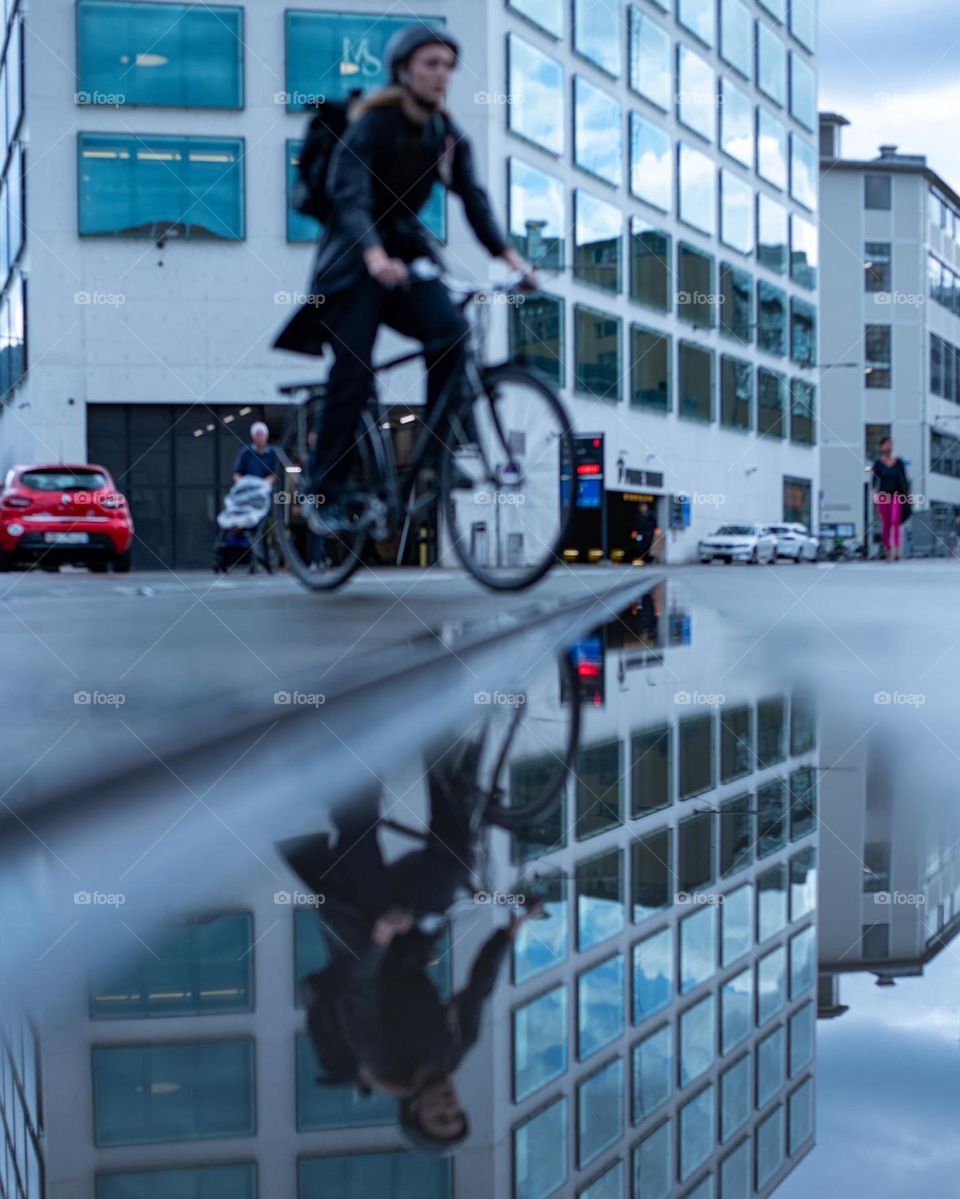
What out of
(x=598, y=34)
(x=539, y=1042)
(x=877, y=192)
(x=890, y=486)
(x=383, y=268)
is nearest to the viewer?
(x=539, y=1042)

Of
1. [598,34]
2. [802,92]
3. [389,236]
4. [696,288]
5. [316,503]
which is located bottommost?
[316,503]

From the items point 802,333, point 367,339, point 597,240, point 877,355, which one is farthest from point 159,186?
point 877,355

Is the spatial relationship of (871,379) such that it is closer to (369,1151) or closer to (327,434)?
(327,434)

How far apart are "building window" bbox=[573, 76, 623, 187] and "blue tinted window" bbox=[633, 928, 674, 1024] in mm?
34486

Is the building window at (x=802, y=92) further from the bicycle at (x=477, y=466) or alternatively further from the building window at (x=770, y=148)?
the bicycle at (x=477, y=466)

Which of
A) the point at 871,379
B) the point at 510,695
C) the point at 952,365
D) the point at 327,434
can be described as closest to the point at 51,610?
the point at 327,434

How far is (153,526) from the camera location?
30.5m

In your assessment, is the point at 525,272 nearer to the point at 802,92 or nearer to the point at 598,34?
the point at 598,34

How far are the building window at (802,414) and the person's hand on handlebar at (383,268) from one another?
154 feet

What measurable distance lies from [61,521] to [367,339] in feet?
38.9

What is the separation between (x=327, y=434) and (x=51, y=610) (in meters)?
1.29

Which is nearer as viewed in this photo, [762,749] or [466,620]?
[762,749]

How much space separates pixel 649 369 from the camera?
131 ft

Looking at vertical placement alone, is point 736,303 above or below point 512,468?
above
